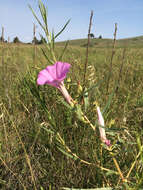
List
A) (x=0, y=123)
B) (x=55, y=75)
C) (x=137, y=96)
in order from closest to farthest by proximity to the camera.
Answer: (x=55, y=75) → (x=0, y=123) → (x=137, y=96)

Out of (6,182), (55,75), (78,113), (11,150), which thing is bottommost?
(6,182)

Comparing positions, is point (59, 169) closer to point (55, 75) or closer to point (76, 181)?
point (76, 181)

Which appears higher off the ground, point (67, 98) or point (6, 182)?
point (67, 98)

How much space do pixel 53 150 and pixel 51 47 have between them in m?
0.69

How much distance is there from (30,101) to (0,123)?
31 cm

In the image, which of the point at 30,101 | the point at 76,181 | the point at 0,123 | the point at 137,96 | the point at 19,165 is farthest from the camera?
the point at 137,96

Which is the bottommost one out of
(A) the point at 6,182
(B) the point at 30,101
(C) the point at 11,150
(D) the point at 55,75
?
(A) the point at 6,182

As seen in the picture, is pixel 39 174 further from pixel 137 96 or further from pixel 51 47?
pixel 137 96

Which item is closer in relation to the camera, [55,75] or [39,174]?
[55,75]

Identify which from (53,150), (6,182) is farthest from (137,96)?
(6,182)

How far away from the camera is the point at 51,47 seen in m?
0.69

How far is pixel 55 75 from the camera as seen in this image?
1.94 ft

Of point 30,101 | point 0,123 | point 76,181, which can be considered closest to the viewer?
point 76,181

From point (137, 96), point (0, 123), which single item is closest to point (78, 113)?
point (0, 123)
